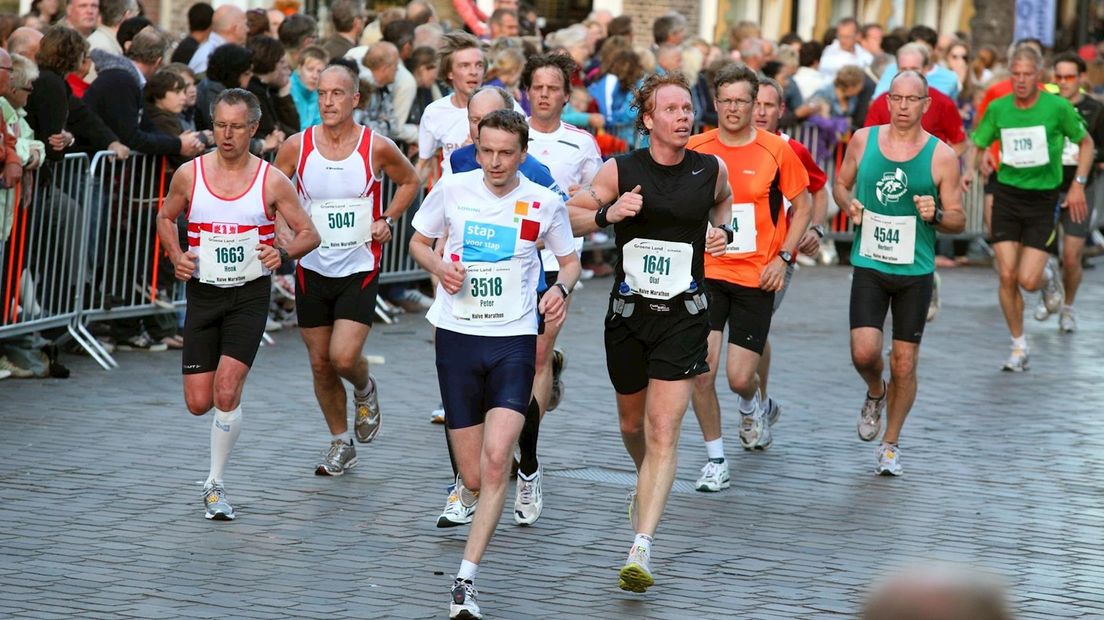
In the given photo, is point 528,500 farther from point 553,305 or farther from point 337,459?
point 553,305

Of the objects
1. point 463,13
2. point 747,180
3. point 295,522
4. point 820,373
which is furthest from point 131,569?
point 463,13

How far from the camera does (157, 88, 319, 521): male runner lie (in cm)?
706

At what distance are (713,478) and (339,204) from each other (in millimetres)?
2035

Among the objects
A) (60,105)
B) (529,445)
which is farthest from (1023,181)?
(60,105)

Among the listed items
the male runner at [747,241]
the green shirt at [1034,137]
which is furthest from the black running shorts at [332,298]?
the green shirt at [1034,137]

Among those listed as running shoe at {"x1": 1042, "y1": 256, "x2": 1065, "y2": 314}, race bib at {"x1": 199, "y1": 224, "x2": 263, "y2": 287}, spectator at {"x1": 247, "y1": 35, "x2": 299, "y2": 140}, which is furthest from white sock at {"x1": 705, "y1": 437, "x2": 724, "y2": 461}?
running shoe at {"x1": 1042, "y1": 256, "x2": 1065, "y2": 314}

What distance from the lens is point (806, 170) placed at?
8133mm

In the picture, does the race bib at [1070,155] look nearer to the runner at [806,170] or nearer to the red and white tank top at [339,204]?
the runner at [806,170]

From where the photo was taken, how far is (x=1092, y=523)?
7.44 m

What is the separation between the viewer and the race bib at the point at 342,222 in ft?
25.4

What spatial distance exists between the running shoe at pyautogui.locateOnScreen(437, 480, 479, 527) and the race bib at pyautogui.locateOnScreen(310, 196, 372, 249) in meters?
1.34

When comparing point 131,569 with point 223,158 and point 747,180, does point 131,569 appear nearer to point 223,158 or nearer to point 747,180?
point 223,158

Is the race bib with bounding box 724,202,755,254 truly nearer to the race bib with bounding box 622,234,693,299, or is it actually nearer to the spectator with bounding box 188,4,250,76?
the race bib with bounding box 622,234,693,299

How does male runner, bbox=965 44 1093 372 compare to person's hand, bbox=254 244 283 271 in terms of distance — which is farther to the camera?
male runner, bbox=965 44 1093 372
